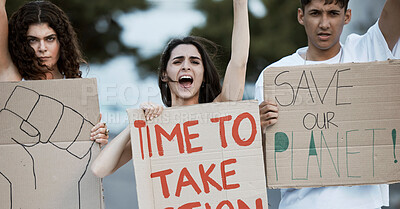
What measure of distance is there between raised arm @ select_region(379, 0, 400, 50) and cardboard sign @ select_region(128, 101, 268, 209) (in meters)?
0.65

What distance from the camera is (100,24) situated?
14.1 ft

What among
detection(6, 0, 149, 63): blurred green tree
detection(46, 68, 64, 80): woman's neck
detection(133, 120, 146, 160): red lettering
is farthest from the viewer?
detection(6, 0, 149, 63): blurred green tree

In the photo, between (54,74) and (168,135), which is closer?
(168,135)

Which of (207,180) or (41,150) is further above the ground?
(41,150)

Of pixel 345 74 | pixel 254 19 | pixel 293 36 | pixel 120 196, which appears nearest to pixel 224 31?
pixel 254 19

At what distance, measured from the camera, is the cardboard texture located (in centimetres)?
192

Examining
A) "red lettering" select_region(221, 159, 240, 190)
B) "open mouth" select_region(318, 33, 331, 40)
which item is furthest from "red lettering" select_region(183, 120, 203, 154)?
"open mouth" select_region(318, 33, 331, 40)

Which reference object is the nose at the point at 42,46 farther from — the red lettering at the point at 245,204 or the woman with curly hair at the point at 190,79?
the red lettering at the point at 245,204

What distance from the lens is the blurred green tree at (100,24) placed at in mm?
4195

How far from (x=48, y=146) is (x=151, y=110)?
429 millimetres

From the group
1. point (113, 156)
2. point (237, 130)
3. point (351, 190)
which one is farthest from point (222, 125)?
point (351, 190)

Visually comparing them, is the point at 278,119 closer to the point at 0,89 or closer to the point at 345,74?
the point at 345,74

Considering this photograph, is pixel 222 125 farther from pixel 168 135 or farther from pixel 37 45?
pixel 37 45

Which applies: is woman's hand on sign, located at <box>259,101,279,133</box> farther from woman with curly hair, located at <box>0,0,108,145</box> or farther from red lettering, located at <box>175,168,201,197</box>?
woman with curly hair, located at <box>0,0,108,145</box>
